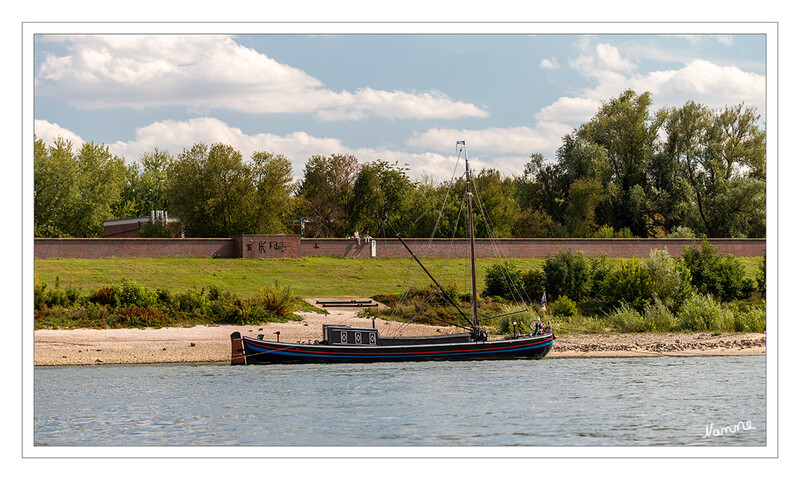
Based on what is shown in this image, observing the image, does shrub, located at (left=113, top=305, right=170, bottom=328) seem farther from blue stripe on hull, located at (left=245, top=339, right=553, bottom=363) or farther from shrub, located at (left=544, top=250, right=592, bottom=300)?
shrub, located at (left=544, top=250, right=592, bottom=300)

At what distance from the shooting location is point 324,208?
86.6 metres

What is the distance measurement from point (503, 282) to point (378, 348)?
696 inches

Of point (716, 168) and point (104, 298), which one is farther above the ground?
point (716, 168)

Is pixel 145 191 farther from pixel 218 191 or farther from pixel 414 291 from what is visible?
pixel 414 291

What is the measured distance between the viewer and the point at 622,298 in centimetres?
4838

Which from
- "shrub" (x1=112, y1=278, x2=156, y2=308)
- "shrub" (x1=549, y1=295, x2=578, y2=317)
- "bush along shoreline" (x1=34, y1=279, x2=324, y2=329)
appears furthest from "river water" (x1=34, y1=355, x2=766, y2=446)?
"shrub" (x1=549, y1=295, x2=578, y2=317)

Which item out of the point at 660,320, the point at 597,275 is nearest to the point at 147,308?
the point at 597,275

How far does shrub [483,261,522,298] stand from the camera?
172ft

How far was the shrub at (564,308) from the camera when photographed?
4825 cm

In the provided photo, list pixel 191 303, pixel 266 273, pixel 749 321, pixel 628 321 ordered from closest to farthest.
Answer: pixel 749 321, pixel 191 303, pixel 628 321, pixel 266 273
